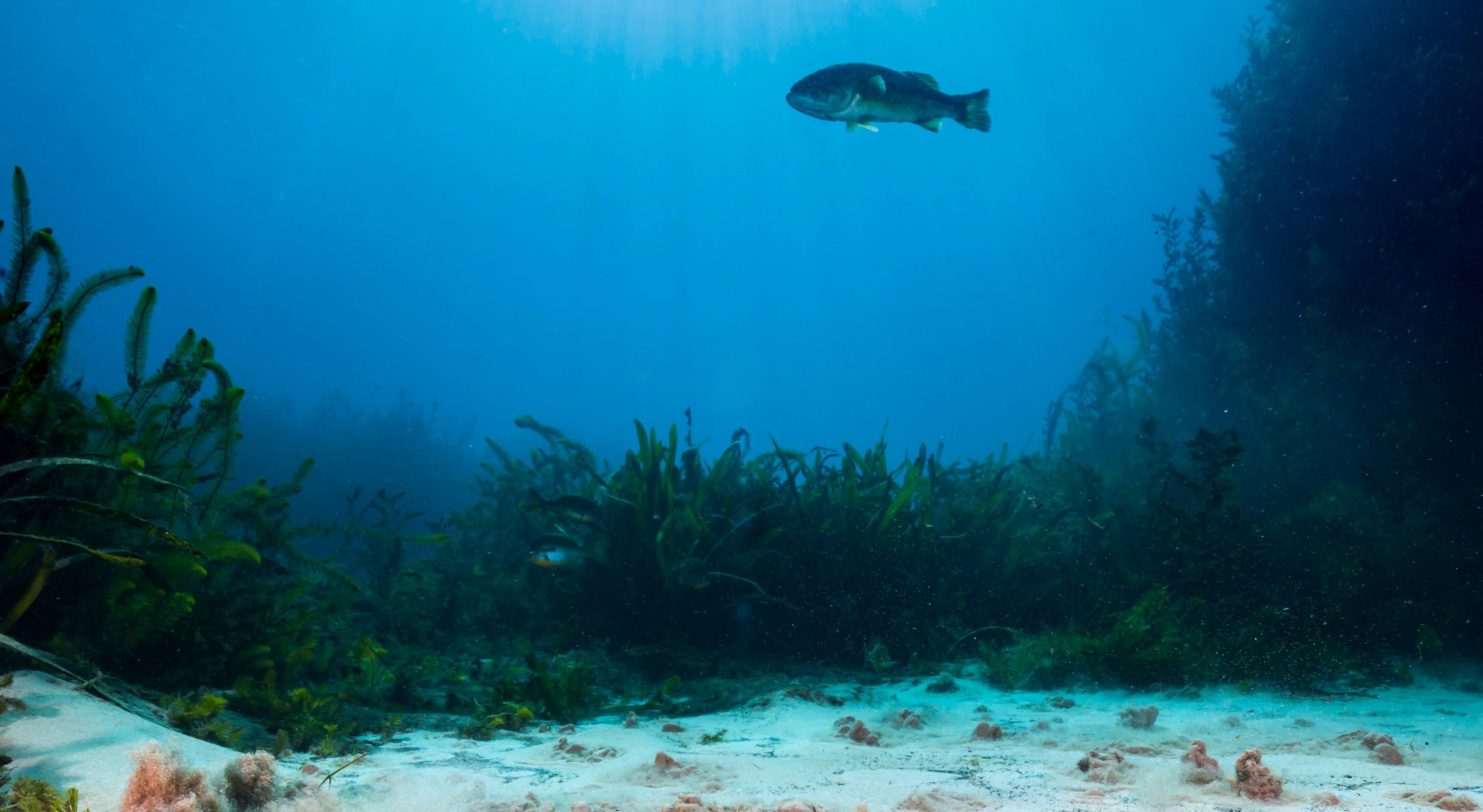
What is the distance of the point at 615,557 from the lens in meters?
4.67

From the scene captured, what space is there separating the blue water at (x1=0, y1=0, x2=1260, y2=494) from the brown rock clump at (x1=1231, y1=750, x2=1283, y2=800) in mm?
20549

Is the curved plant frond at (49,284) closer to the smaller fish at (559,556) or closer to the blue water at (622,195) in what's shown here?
the smaller fish at (559,556)

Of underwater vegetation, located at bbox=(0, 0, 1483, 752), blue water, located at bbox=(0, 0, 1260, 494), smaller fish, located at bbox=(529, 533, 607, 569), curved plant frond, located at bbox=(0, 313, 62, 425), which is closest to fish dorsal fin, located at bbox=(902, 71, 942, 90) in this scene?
underwater vegetation, located at bbox=(0, 0, 1483, 752)

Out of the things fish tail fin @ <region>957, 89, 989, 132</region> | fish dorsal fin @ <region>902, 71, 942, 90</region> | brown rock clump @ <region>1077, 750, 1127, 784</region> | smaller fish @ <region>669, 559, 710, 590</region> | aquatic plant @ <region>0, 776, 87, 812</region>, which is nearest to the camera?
aquatic plant @ <region>0, 776, 87, 812</region>

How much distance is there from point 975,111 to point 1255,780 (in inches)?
178

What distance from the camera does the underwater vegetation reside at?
8.34 ft

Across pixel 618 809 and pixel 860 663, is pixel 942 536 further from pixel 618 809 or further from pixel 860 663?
pixel 618 809

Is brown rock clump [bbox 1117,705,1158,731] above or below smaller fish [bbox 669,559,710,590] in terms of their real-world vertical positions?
below

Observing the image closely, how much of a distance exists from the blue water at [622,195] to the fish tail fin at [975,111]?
1845 centimetres

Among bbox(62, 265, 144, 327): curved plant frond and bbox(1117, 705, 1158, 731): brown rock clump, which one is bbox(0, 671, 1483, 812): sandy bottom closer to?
bbox(1117, 705, 1158, 731): brown rock clump

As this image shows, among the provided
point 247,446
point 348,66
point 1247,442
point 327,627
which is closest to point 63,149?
point 348,66

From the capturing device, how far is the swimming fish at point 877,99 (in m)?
4.05

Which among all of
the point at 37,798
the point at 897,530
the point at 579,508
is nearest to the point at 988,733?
the point at 897,530

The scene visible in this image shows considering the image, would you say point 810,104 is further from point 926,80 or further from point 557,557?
point 557,557
